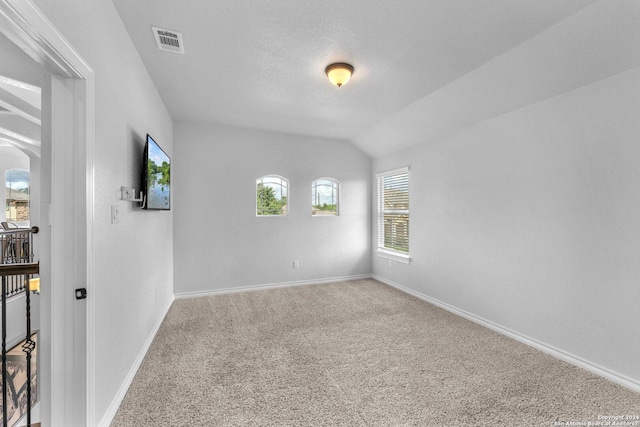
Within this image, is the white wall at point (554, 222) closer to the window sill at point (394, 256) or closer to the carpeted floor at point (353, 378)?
the carpeted floor at point (353, 378)

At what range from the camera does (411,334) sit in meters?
3.05

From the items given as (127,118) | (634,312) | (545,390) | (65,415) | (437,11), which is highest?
(437,11)

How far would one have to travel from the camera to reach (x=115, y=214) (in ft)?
6.29

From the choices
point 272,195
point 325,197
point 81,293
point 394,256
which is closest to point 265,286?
point 272,195

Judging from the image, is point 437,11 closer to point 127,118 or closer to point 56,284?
point 127,118

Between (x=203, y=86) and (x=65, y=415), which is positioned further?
(x=203, y=86)

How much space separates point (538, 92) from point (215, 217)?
4325 mm

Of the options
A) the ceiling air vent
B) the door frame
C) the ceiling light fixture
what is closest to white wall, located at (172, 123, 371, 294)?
the ceiling air vent

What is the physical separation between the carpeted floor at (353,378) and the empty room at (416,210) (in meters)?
0.02

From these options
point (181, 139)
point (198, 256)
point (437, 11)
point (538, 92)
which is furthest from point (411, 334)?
point (181, 139)

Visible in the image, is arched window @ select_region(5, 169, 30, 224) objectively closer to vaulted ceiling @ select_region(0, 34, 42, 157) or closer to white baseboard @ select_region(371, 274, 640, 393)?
vaulted ceiling @ select_region(0, 34, 42, 157)

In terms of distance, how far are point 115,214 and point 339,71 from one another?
2148 mm

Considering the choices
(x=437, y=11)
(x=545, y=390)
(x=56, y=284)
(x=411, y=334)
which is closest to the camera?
(x=56, y=284)

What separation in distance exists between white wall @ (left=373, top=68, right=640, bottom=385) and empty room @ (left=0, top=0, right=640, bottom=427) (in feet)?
0.06
